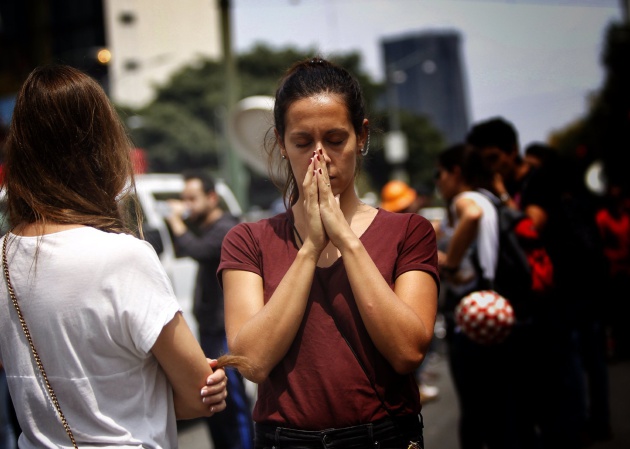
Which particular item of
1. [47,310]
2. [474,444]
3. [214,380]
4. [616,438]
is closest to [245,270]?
[214,380]

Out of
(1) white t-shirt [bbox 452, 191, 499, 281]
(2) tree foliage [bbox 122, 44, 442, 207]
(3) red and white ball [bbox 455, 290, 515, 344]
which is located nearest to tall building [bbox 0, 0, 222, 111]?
(2) tree foliage [bbox 122, 44, 442, 207]

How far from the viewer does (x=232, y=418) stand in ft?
16.8

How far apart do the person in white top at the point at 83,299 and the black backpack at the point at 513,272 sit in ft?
7.54

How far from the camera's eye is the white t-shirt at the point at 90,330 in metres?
1.70

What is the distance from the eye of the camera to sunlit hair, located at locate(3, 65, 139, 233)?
1812 millimetres

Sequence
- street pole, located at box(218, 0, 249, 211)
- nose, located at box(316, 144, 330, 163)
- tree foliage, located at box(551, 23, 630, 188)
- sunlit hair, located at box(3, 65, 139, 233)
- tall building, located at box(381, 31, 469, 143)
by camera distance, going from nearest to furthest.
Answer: sunlit hair, located at box(3, 65, 139, 233)
nose, located at box(316, 144, 330, 163)
street pole, located at box(218, 0, 249, 211)
tree foliage, located at box(551, 23, 630, 188)
tall building, located at box(381, 31, 469, 143)

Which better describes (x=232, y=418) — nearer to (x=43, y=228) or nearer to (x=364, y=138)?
(x=364, y=138)

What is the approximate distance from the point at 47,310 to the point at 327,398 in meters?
0.75

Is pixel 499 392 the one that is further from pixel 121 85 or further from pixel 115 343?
pixel 121 85

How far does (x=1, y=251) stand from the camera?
1.83 meters

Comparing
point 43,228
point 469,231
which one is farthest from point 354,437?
point 469,231

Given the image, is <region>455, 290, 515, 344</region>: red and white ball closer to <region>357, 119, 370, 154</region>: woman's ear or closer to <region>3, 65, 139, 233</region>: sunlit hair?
<region>357, 119, 370, 154</region>: woman's ear

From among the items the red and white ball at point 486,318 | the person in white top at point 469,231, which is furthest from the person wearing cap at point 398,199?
the red and white ball at point 486,318

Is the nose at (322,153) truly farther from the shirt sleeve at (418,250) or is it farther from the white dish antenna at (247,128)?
the white dish antenna at (247,128)
